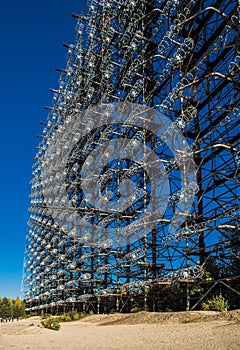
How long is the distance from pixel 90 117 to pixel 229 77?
50.8 ft

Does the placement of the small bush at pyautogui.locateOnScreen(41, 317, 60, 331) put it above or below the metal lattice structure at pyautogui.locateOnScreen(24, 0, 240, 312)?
below

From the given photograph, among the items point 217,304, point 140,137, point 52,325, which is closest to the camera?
point 217,304

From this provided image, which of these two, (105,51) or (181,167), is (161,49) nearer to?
(181,167)

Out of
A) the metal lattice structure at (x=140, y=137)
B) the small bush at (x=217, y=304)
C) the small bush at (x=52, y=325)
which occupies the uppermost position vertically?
the metal lattice structure at (x=140, y=137)

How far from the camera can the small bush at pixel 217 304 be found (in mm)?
11495

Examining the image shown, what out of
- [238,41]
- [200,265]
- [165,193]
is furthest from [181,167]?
[238,41]

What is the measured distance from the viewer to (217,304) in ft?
38.1

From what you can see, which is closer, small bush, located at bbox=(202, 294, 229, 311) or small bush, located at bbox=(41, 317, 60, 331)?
small bush, located at bbox=(202, 294, 229, 311)

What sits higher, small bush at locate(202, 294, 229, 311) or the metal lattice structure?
the metal lattice structure

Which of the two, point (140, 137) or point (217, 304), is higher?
point (140, 137)

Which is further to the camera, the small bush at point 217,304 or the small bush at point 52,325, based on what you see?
the small bush at point 52,325

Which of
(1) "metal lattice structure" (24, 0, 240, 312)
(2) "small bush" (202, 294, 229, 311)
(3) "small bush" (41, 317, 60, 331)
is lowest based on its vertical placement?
(3) "small bush" (41, 317, 60, 331)

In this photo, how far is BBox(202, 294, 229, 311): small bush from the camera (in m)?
11.5

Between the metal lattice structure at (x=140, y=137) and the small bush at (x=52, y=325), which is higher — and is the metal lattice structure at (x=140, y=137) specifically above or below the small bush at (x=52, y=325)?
above
